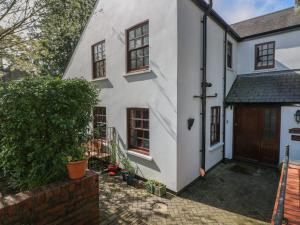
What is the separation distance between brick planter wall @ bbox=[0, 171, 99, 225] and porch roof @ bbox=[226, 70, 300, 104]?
25.3 ft

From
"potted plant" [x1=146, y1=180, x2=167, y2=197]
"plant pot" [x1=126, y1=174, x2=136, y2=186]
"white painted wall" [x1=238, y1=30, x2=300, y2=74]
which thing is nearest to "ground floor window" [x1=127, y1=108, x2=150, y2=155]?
"plant pot" [x1=126, y1=174, x2=136, y2=186]

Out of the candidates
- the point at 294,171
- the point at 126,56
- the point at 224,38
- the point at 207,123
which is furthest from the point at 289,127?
the point at 126,56

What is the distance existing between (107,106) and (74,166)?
510 centimetres

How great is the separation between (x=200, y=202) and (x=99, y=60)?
7.63 meters

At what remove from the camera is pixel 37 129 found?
12.1 feet

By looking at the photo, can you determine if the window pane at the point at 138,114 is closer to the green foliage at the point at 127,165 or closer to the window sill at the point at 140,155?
the window sill at the point at 140,155

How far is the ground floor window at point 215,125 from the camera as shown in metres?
8.18

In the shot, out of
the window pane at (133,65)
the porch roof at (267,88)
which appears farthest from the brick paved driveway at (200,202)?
the window pane at (133,65)

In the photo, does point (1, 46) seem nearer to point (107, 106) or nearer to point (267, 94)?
point (107, 106)

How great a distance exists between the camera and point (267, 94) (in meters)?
8.55

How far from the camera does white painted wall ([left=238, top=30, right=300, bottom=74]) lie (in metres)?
8.68

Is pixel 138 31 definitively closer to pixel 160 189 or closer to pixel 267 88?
pixel 160 189

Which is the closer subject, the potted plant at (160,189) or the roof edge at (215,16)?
the potted plant at (160,189)

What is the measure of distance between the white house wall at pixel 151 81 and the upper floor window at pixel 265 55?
646 centimetres
